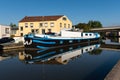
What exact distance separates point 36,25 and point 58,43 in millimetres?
33257

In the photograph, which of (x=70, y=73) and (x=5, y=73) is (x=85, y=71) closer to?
(x=70, y=73)

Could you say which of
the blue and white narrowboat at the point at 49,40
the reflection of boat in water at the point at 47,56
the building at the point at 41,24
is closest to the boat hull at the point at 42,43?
the blue and white narrowboat at the point at 49,40

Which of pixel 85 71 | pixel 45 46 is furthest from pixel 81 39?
pixel 85 71

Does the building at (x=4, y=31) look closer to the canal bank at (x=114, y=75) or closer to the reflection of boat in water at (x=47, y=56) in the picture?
the reflection of boat in water at (x=47, y=56)

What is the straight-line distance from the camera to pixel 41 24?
75812 millimetres

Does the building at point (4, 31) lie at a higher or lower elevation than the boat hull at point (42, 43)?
higher

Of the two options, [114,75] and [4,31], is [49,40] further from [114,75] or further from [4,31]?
[114,75]

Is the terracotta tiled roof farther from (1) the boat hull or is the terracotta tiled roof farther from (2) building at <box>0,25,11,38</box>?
(1) the boat hull

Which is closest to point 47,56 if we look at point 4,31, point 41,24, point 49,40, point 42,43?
point 42,43

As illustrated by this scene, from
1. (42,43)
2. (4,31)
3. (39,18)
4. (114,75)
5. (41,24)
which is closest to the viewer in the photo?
(114,75)

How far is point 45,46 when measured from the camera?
41.2 meters

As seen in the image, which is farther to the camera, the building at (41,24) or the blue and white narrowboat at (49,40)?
the building at (41,24)

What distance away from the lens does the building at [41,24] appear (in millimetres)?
74562

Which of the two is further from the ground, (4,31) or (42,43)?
(4,31)
